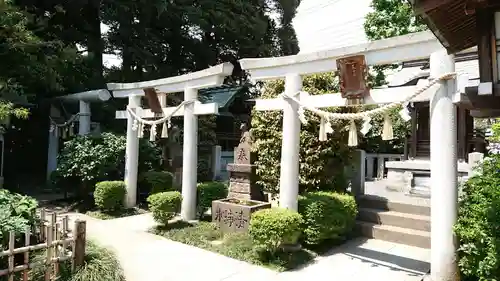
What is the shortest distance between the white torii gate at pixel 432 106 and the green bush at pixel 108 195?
534cm

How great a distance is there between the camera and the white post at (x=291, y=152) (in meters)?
7.07

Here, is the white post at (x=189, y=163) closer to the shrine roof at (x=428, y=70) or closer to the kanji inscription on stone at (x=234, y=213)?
the kanji inscription on stone at (x=234, y=213)

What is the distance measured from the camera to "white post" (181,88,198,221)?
9062mm

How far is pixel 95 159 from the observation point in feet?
34.6

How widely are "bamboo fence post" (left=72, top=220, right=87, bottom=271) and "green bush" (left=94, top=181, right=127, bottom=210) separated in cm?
518

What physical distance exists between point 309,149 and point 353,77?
7.81 feet

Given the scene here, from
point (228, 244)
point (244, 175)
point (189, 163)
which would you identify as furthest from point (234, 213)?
point (189, 163)

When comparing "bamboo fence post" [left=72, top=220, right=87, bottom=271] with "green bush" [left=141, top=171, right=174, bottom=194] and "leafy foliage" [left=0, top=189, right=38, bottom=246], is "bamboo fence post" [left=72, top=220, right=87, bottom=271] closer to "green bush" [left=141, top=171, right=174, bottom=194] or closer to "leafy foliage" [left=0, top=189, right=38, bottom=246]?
"leafy foliage" [left=0, top=189, right=38, bottom=246]

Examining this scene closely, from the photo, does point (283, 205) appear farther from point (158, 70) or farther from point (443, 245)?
point (158, 70)

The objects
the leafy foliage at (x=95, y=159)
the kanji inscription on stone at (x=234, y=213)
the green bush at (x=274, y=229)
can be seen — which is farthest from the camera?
the leafy foliage at (x=95, y=159)

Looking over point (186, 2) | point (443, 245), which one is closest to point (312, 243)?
point (443, 245)

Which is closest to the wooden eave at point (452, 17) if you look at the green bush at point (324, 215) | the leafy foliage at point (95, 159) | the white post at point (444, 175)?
the white post at point (444, 175)

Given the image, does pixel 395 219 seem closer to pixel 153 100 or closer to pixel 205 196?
pixel 205 196

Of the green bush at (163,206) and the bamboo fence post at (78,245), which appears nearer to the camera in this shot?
the bamboo fence post at (78,245)
